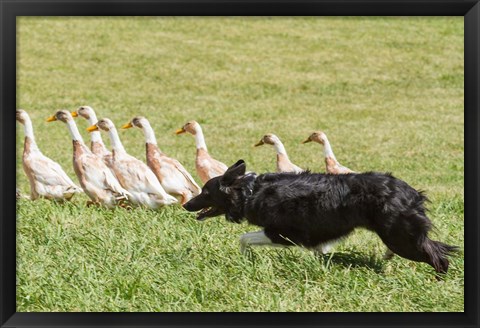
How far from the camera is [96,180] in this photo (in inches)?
255

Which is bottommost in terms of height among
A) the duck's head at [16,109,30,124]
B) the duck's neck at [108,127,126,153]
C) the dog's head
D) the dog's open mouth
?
the dog's open mouth

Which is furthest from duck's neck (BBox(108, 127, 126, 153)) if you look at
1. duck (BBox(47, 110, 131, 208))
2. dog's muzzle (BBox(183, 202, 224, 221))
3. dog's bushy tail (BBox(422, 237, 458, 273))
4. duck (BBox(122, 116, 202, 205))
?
dog's bushy tail (BBox(422, 237, 458, 273))

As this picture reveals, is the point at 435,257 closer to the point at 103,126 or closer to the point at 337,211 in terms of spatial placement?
the point at 337,211

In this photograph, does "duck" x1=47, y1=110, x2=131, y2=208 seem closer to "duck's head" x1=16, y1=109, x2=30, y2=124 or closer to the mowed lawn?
the mowed lawn

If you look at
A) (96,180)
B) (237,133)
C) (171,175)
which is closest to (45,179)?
(96,180)

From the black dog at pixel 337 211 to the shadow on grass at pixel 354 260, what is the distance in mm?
127

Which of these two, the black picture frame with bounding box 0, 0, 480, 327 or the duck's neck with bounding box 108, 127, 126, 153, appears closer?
the black picture frame with bounding box 0, 0, 480, 327

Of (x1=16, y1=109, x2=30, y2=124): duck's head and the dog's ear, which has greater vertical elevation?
(x1=16, y1=109, x2=30, y2=124): duck's head

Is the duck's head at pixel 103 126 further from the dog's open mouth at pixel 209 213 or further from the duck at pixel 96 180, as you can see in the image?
the dog's open mouth at pixel 209 213

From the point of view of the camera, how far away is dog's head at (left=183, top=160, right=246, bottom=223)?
5.21m

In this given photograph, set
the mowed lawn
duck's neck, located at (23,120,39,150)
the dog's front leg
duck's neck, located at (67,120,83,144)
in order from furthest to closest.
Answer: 1. duck's neck, located at (23,120,39,150)
2. duck's neck, located at (67,120,83,144)
3. the dog's front leg
4. the mowed lawn

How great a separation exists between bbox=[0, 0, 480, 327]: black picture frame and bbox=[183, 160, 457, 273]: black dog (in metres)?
1.00

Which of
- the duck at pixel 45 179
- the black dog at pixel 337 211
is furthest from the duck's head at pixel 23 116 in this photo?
the black dog at pixel 337 211
